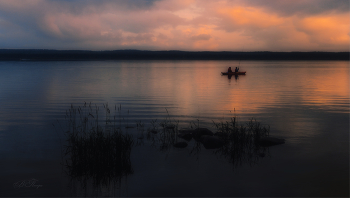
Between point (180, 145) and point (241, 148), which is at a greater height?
point (241, 148)

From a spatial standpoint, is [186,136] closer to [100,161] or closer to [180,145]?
[180,145]

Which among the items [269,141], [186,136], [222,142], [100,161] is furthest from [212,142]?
[100,161]

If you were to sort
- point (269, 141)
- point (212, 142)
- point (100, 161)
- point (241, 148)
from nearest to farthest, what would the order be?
point (100, 161)
point (241, 148)
point (212, 142)
point (269, 141)

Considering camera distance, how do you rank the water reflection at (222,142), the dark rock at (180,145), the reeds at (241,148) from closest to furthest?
the reeds at (241,148) → the water reflection at (222,142) → the dark rock at (180,145)

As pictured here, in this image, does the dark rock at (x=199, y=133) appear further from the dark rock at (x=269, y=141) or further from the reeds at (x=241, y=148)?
the dark rock at (x=269, y=141)

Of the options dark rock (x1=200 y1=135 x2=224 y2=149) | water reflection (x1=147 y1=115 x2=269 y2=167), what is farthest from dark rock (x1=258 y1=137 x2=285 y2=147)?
dark rock (x1=200 y1=135 x2=224 y2=149)

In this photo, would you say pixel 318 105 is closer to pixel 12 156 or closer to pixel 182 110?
pixel 182 110

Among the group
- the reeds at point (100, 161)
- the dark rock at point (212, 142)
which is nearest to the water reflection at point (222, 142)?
the dark rock at point (212, 142)

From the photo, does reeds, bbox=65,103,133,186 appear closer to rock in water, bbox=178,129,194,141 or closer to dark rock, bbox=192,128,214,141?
rock in water, bbox=178,129,194,141

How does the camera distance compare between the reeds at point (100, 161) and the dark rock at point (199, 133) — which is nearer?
the reeds at point (100, 161)

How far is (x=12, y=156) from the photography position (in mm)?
7926

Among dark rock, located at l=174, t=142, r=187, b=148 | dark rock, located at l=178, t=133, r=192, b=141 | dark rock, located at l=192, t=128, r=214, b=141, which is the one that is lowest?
dark rock, located at l=174, t=142, r=187, b=148

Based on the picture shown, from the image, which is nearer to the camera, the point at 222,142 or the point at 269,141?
the point at 222,142

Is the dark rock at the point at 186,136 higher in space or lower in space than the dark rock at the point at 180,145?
higher
